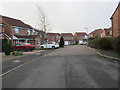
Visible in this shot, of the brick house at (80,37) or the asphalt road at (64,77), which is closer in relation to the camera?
the asphalt road at (64,77)

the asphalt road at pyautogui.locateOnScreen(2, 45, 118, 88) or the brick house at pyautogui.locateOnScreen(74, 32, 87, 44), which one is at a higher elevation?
the brick house at pyautogui.locateOnScreen(74, 32, 87, 44)

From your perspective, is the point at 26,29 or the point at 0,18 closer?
the point at 0,18

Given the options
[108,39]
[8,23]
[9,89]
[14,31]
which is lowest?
[9,89]

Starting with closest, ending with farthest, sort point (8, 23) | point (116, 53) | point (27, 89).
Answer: point (27, 89)
point (116, 53)
point (8, 23)

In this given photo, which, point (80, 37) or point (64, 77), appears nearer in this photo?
point (64, 77)

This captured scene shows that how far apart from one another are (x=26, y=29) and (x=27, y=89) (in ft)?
107

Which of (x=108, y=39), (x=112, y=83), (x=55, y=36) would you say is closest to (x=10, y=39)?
(x=108, y=39)

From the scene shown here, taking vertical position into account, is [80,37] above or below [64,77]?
above

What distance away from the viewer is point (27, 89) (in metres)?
4.53

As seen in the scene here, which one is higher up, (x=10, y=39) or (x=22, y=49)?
(x=10, y=39)

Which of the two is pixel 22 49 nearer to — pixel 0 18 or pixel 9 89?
pixel 0 18

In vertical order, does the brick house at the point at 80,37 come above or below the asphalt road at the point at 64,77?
above

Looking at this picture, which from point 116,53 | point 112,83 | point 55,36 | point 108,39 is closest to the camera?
point 112,83

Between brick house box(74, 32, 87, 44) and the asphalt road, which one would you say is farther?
brick house box(74, 32, 87, 44)
